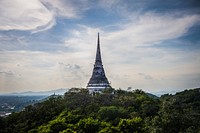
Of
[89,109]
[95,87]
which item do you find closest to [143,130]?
[89,109]

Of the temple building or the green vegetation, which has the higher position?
the temple building

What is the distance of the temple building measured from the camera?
47281 millimetres

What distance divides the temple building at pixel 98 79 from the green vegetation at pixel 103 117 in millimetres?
6490

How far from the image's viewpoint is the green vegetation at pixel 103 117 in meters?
19.3

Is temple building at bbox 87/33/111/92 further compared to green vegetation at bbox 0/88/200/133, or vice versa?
temple building at bbox 87/33/111/92

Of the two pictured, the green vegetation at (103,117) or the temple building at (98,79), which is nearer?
the green vegetation at (103,117)

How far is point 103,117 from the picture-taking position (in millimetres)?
28156

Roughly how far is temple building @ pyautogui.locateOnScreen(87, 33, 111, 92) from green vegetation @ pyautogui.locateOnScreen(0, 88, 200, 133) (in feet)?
21.3

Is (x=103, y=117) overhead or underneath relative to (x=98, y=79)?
underneath

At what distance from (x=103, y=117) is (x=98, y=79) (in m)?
20.3

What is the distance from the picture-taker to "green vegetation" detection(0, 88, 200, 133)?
19.3 meters

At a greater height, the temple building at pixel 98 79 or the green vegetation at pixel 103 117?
the temple building at pixel 98 79

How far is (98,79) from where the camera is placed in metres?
48.3

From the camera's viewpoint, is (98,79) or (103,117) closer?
(103,117)
